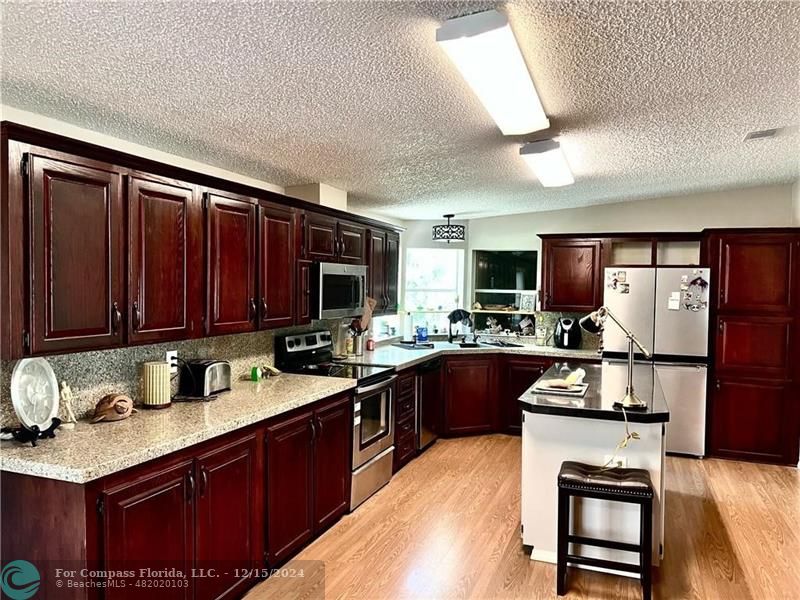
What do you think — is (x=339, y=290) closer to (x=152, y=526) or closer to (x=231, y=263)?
(x=231, y=263)

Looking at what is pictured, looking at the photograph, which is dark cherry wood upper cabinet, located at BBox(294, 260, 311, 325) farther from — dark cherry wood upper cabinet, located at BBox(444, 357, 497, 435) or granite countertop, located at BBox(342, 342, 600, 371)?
dark cherry wood upper cabinet, located at BBox(444, 357, 497, 435)

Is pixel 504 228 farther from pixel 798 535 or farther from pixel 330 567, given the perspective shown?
pixel 330 567

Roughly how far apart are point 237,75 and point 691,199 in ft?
16.6

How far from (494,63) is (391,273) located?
3.14m

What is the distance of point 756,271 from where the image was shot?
470 cm

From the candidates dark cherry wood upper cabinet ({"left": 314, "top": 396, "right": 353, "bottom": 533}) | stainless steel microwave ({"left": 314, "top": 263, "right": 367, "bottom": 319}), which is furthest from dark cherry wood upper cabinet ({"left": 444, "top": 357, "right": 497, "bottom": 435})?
dark cherry wood upper cabinet ({"left": 314, "top": 396, "right": 353, "bottom": 533})

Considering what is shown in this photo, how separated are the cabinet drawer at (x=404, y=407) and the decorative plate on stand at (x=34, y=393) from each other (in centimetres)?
251

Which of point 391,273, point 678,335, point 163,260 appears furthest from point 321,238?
point 678,335

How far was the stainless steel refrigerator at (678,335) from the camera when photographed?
15.8 feet

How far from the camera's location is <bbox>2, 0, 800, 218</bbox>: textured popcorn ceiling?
1.73 metres

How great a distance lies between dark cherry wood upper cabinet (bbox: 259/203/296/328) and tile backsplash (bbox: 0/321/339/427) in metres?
0.32

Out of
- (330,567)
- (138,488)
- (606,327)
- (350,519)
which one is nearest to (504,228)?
(606,327)

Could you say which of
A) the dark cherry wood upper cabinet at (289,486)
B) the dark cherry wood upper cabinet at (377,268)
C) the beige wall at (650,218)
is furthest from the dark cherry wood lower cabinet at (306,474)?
the beige wall at (650,218)

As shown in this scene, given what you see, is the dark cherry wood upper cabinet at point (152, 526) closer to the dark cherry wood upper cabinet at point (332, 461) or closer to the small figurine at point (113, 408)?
the small figurine at point (113, 408)
